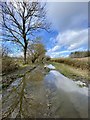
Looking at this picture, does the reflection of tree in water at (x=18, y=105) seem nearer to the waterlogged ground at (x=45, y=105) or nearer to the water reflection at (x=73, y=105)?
the waterlogged ground at (x=45, y=105)

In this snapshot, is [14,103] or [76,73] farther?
[76,73]

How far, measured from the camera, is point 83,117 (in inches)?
179

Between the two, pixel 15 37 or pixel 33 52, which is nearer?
pixel 15 37

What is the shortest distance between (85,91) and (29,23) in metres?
19.5

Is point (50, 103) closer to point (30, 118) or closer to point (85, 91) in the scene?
point (30, 118)

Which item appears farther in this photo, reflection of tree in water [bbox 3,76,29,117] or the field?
the field

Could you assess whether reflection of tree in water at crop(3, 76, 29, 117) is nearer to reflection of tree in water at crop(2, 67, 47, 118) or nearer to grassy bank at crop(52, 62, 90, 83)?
reflection of tree in water at crop(2, 67, 47, 118)

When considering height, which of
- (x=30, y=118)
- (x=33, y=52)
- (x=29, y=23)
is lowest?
(x=30, y=118)

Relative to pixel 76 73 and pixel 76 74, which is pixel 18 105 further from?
pixel 76 73

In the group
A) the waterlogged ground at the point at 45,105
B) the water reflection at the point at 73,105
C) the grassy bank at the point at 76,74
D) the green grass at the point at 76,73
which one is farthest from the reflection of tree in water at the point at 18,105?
the green grass at the point at 76,73

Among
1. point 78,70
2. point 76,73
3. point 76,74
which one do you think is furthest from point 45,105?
point 78,70

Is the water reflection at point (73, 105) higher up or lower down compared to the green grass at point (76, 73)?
lower down

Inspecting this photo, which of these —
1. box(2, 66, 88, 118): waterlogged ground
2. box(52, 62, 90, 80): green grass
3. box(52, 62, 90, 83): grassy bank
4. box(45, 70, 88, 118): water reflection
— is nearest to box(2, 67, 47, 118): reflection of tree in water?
box(2, 66, 88, 118): waterlogged ground

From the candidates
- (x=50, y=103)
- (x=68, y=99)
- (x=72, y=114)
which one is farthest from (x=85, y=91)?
(x=72, y=114)
